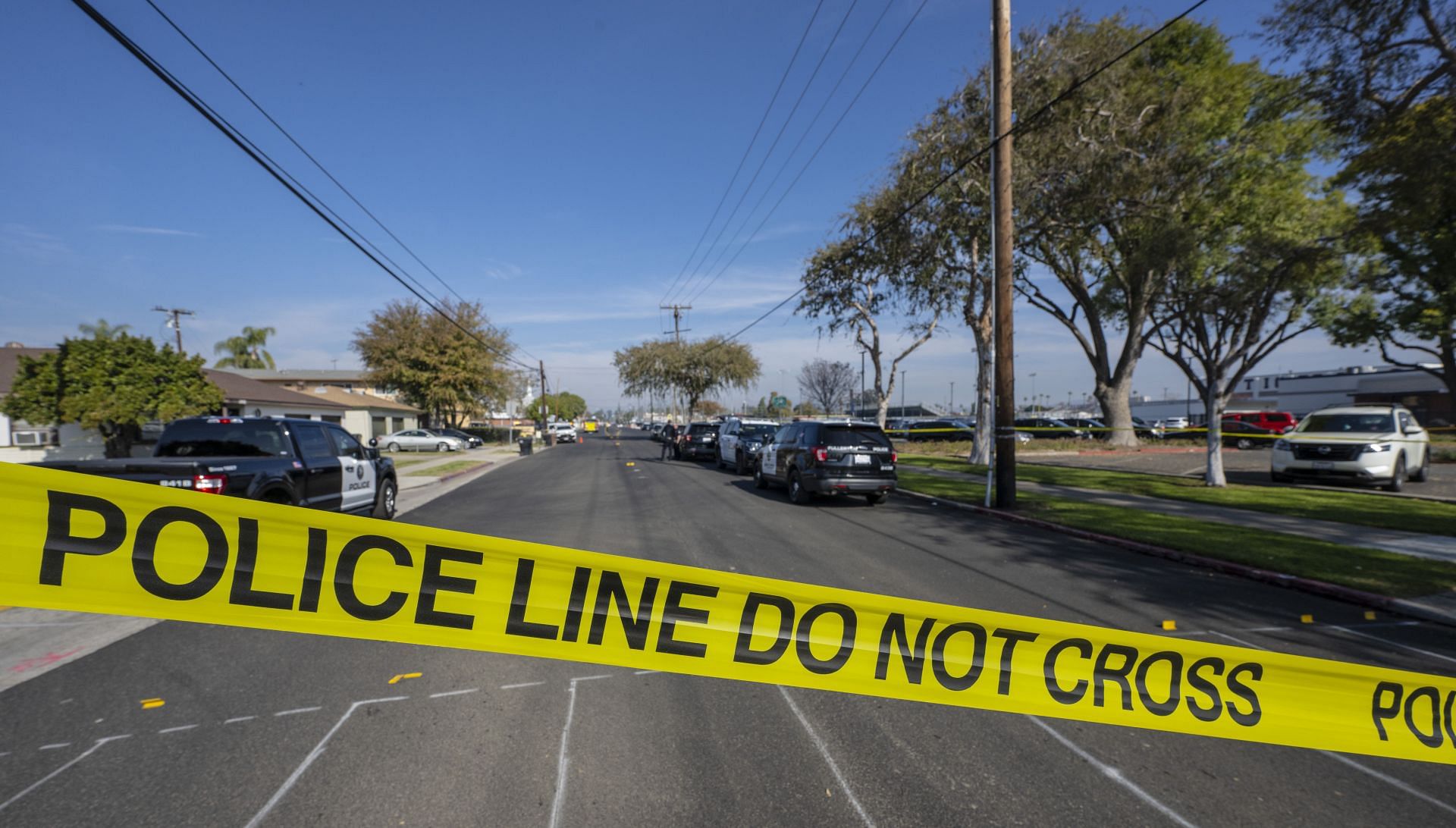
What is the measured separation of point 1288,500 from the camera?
1307cm

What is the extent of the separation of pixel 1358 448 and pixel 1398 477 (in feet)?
3.75

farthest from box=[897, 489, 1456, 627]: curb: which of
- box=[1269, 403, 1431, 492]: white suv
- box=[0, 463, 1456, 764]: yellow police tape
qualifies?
box=[1269, 403, 1431, 492]: white suv

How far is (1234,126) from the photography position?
70.7 feet

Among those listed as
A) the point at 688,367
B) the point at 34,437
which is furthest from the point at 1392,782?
the point at 688,367

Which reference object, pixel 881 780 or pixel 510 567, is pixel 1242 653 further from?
pixel 510 567

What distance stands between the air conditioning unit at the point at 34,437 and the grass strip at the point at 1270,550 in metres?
29.0

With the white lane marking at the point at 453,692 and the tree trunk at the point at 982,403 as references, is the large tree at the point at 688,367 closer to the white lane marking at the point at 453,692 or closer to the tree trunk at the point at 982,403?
the tree trunk at the point at 982,403

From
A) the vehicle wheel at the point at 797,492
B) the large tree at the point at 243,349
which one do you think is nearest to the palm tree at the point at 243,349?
the large tree at the point at 243,349

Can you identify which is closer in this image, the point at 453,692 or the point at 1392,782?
the point at 1392,782

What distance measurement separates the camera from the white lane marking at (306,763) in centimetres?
296

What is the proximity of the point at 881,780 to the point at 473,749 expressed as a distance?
6.87ft

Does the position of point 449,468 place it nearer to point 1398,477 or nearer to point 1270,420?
point 1398,477

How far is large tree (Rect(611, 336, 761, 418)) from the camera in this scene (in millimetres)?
63625

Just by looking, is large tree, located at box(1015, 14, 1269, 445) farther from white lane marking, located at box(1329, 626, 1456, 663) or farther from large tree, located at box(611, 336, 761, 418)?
large tree, located at box(611, 336, 761, 418)
